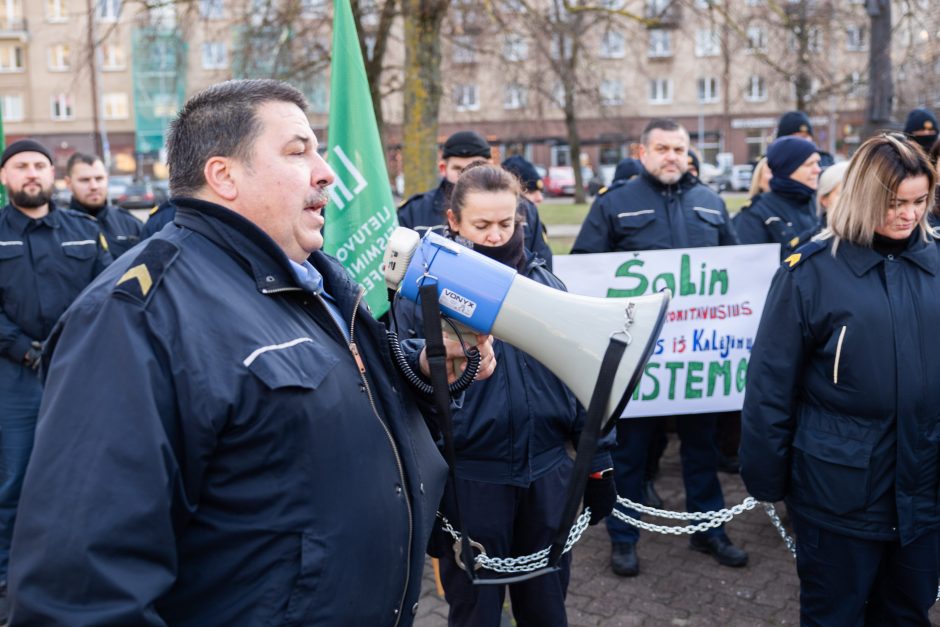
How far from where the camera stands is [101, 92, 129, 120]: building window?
5247 centimetres

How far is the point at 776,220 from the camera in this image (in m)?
5.63

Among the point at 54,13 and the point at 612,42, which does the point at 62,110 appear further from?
the point at 612,42

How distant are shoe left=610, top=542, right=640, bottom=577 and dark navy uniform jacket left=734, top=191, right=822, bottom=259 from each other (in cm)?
219

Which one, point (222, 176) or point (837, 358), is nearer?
point (222, 176)

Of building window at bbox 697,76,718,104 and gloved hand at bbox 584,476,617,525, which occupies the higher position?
Result: building window at bbox 697,76,718,104

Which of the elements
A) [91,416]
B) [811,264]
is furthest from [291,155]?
[811,264]

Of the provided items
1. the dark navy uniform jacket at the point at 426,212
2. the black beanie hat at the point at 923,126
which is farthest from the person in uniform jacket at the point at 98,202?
the black beanie hat at the point at 923,126

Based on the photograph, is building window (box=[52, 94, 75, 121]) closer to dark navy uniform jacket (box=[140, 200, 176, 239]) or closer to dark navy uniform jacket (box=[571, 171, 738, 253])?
dark navy uniform jacket (box=[140, 200, 176, 239])

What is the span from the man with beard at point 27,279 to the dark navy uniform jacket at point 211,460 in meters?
3.67

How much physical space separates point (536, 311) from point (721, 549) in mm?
3222

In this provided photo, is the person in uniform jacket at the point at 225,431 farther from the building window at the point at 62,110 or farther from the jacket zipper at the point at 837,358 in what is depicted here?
the building window at the point at 62,110

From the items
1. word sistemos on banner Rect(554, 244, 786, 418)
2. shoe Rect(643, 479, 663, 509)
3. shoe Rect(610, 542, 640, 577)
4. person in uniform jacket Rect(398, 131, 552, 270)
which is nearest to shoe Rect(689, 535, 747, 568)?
shoe Rect(610, 542, 640, 577)

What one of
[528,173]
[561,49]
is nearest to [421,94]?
[528,173]

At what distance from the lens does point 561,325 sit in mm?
2043
